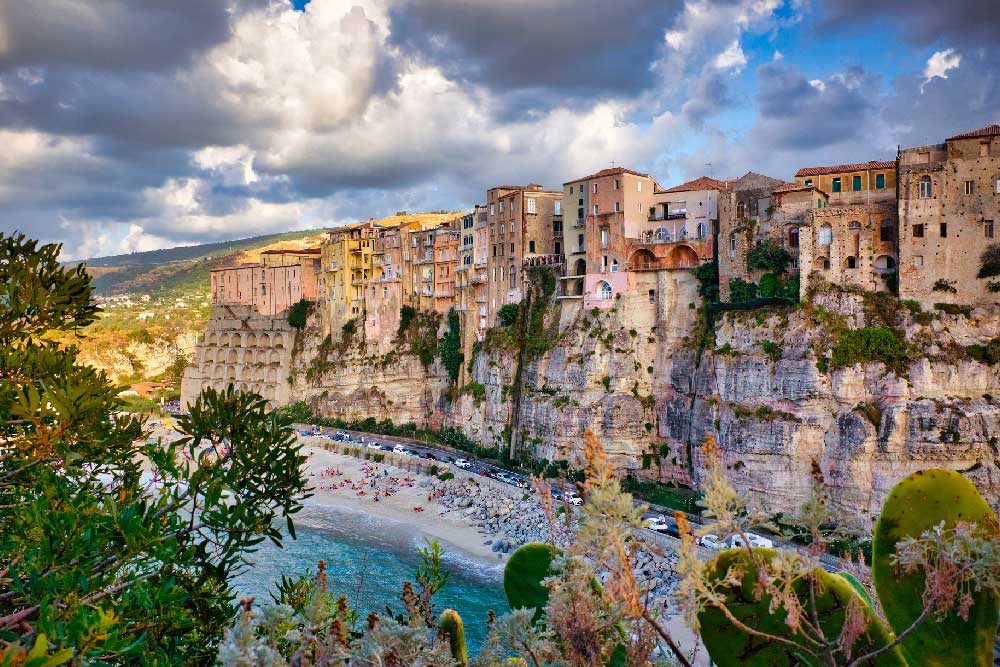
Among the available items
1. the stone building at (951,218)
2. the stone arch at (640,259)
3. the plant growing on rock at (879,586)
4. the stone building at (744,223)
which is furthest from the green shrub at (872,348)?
the plant growing on rock at (879,586)

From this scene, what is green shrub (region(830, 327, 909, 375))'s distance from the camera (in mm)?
31516

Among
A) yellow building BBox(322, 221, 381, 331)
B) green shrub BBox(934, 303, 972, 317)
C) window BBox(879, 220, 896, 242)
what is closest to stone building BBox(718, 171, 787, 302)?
window BBox(879, 220, 896, 242)

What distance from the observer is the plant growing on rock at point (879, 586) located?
4.35m

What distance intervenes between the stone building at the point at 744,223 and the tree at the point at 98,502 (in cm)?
3263

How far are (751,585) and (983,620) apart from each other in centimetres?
146

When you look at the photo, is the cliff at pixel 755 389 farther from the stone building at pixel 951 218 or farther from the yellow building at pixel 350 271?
the yellow building at pixel 350 271

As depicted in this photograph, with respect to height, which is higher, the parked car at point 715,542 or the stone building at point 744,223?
the stone building at point 744,223

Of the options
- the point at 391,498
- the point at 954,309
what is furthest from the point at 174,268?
the point at 954,309

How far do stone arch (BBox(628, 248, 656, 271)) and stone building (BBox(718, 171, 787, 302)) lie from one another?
5015 millimetres

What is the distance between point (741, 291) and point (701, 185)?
880 centimetres

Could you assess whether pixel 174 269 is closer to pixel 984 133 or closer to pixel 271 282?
pixel 271 282

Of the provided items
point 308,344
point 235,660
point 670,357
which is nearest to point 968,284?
point 670,357

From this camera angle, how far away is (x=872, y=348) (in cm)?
3200

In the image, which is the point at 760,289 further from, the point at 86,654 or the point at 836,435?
the point at 86,654
